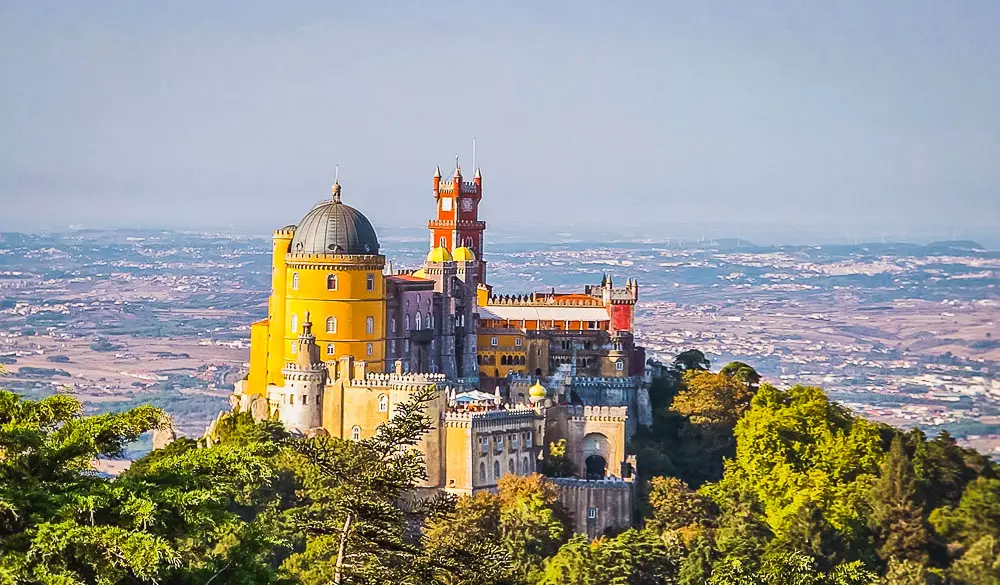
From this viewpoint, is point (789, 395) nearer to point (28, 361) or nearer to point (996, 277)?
point (996, 277)

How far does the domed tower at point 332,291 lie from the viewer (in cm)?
7738

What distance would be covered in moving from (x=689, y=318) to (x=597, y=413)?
47.7 m

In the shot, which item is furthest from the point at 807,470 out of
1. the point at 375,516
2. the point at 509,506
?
the point at 375,516

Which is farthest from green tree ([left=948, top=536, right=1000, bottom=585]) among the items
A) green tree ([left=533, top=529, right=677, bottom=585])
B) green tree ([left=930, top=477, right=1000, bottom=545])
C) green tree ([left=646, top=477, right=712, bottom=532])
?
green tree ([left=646, top=477, right=712, bottom=532])

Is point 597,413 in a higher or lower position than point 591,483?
higher

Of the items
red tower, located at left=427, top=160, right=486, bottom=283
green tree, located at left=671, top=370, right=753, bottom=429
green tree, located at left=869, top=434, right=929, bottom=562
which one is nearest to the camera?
green tree, located at left=869, top=434, right=929, bottom=562

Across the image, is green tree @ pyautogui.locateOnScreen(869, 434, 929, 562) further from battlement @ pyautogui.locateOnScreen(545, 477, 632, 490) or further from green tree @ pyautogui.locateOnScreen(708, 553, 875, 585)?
green tree @ pyautogui.locateOnScreen(708, 553, 875, 585)

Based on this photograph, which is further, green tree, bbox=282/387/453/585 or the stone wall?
the stone wall

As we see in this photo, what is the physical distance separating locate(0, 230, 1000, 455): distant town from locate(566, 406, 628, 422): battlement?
952 cm

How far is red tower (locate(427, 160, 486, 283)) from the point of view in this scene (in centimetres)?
9994

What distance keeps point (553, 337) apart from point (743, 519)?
17525mm

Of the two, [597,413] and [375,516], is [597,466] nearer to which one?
[597,413]

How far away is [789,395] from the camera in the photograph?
80125mm

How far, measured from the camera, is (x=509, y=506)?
229 feet
